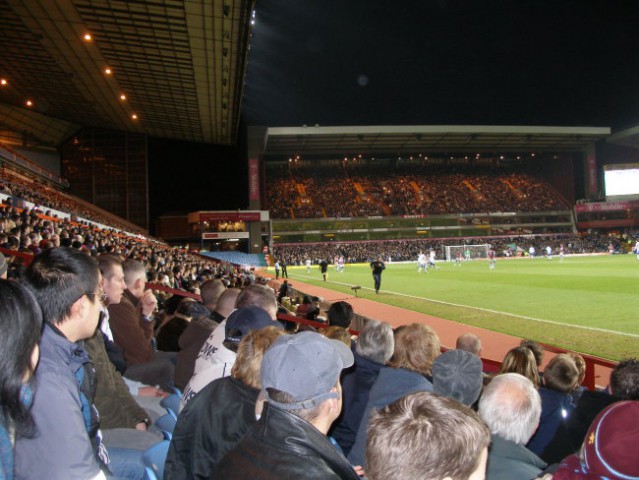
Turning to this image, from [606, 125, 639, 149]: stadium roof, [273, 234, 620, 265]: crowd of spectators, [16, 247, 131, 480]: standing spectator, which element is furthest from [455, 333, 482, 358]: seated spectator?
[606, 125, 639, 149]: stadium roof

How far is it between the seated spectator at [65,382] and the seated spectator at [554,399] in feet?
Result: 9.18

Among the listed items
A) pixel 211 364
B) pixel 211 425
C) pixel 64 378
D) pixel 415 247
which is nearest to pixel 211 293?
pixel 211 364

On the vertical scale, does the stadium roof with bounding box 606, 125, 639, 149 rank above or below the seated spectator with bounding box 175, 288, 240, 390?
above

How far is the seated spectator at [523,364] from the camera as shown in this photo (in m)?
4.79

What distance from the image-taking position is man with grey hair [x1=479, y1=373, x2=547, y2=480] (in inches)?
106

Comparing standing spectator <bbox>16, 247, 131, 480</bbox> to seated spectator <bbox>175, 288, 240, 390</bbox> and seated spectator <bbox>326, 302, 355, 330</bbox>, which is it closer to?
seated spectator <bbox>175, 288, 240, 390</bbox>

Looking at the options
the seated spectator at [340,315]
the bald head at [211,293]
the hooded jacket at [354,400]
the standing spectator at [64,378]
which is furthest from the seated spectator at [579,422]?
the bald head at [211,293]

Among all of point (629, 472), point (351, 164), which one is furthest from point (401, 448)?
point (351, 164)

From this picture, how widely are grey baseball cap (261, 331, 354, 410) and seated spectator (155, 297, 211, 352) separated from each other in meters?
4.66

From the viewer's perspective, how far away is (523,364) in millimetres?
4844

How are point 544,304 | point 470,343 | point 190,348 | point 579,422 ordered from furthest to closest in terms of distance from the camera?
1. point 544,304
2. point 470,343
3. point 190,348
4. point 579,422

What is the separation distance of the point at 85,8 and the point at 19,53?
9.68 meters

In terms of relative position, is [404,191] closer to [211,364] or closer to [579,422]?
[579,422]

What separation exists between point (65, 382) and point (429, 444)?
1505mm
